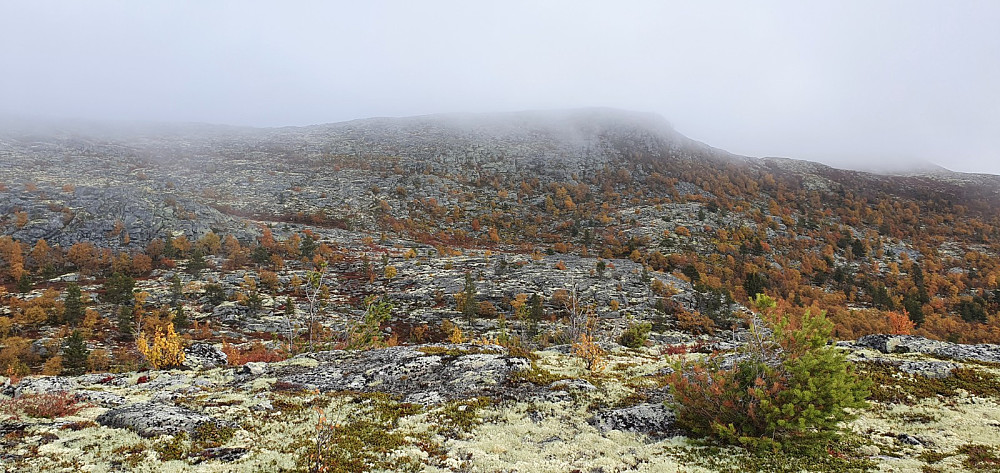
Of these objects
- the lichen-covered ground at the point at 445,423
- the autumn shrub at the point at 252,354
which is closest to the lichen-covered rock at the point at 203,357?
the autumn shrub at the point at 252,354

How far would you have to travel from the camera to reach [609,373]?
23031mm

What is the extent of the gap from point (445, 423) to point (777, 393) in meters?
10.8

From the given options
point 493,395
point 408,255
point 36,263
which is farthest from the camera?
point 408,255

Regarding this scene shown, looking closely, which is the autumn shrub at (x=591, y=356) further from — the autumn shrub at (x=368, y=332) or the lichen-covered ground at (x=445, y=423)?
the autumn shrub at (x=368, y=332)

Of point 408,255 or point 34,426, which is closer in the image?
point 34,426

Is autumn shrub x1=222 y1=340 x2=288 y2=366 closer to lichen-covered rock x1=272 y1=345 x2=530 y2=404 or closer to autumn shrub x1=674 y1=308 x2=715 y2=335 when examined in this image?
lichen-covered rock x1=272 y1=345 x2=530 y2=404

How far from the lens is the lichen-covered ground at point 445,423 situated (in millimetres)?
11773

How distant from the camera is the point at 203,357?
1086 inches

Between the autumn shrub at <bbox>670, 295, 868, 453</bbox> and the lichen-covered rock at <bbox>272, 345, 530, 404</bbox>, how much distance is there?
890 cm

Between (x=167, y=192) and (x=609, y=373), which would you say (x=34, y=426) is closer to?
(x=609, y=373)

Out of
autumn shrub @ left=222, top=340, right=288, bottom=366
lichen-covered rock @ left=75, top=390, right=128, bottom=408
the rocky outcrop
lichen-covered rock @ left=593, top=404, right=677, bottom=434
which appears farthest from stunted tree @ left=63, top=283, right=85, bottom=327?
the rocky outcrop

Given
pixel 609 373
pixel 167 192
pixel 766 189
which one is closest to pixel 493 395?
pixel 609 373

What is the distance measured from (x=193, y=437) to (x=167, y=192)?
9667 centimetres

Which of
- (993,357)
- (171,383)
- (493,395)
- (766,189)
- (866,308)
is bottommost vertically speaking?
(866,308)
